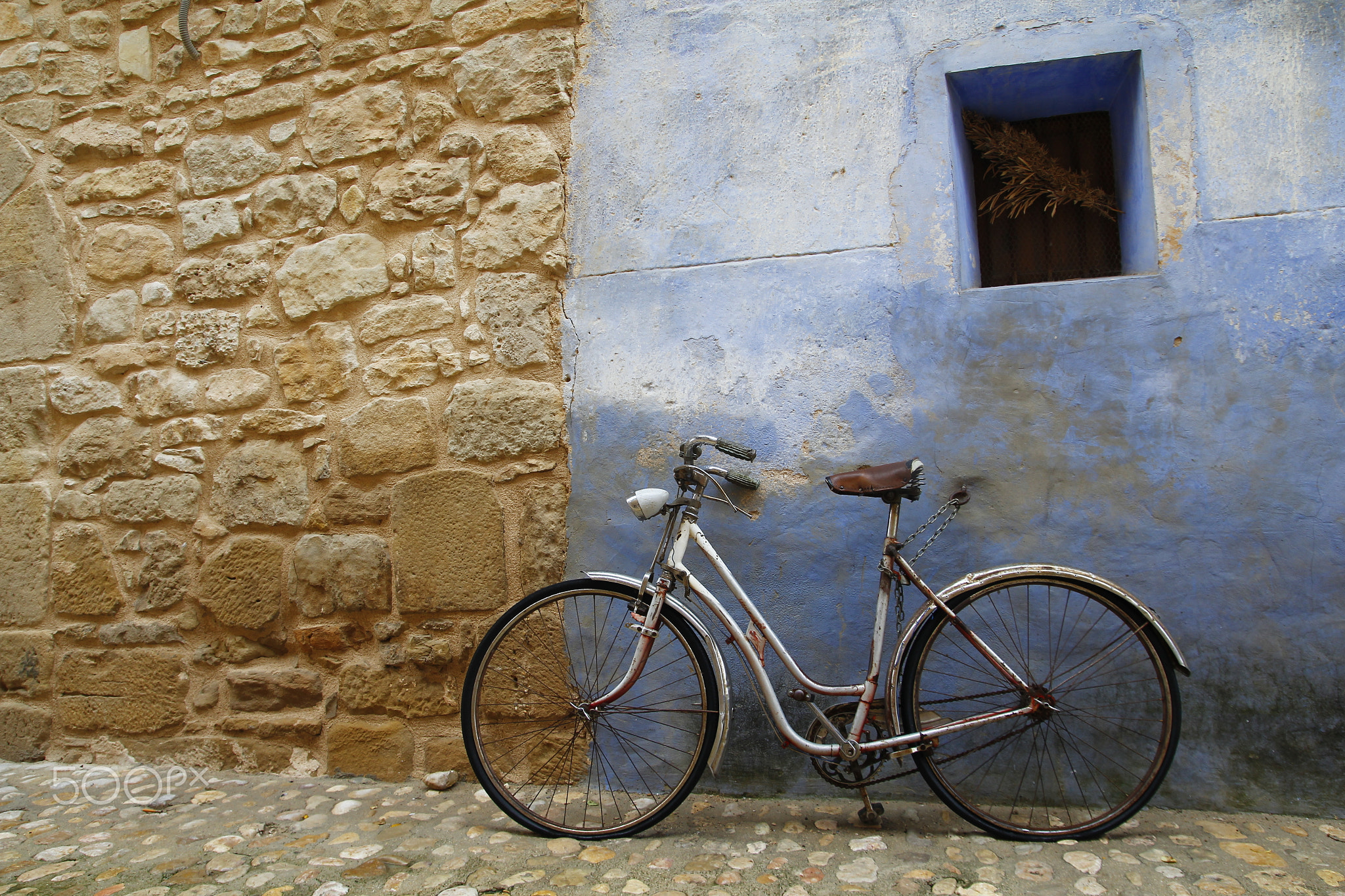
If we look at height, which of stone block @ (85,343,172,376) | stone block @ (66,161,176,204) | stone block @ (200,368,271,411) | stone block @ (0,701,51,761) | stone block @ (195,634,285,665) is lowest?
stone block @ (0,701,51,761)

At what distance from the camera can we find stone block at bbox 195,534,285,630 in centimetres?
307

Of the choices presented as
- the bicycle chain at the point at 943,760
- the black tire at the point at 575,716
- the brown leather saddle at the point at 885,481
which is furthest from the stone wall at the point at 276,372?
the bicycle chain at the point at 943,760

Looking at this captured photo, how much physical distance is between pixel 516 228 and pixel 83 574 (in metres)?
2.07

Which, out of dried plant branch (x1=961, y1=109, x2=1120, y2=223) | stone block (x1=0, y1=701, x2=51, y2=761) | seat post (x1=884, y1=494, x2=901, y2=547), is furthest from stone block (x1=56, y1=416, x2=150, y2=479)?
dried plant branch (x1=961, y1=109, x2=1120, y2=223)

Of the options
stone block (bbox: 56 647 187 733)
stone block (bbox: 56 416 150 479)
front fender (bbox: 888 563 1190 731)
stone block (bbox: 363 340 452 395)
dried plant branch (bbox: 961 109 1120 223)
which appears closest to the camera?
front fender (bbox: 888 563 1190 731)

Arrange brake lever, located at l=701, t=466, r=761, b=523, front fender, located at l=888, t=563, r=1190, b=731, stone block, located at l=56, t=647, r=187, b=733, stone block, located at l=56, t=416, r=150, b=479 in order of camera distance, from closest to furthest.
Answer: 1. front fender, located at l=888, t=563, r=1190, b=731
2. brake lever, located at l=701, t=466, r=761, b=523
3. stone block, located at l=56, t=647, r=187, b=733
4. stone block, located at l=56, t=416, r=150, b=479

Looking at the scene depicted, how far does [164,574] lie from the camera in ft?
10.4

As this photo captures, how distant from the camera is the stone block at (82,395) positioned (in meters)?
3.27

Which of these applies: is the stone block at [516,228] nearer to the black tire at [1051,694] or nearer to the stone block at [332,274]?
the stone block at [332,274]

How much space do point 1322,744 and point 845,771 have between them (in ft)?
4.30

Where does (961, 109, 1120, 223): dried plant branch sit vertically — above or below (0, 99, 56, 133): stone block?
below

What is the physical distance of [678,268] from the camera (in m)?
2.90

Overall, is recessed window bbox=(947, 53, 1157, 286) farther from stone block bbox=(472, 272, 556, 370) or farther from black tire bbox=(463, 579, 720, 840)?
black tire bbox=(463, 579, 720, 840)

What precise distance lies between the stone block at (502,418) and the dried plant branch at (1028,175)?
1.67 m
